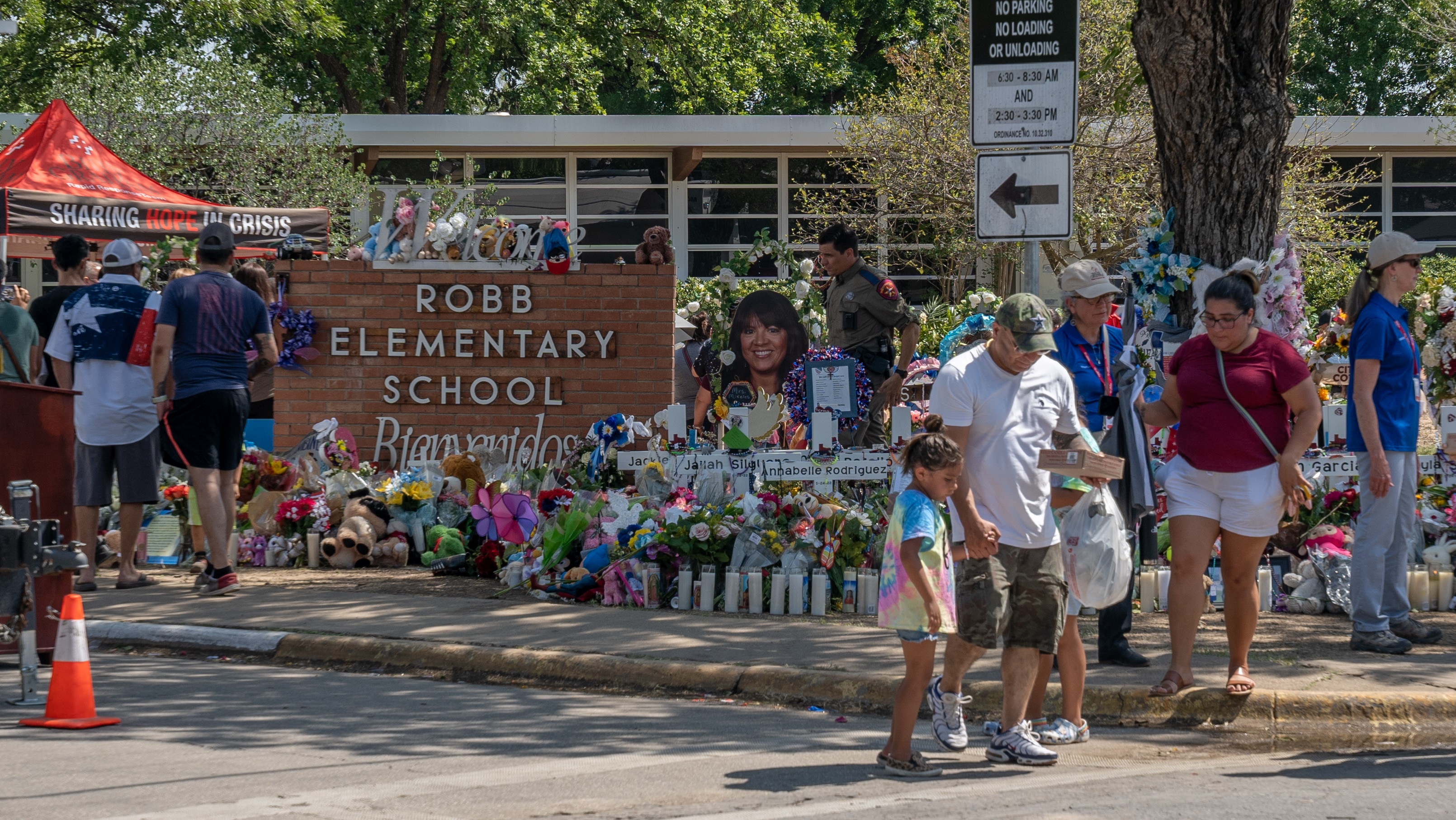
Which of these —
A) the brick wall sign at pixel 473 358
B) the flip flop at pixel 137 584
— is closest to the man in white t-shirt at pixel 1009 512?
the flip flop at pixel 137 584

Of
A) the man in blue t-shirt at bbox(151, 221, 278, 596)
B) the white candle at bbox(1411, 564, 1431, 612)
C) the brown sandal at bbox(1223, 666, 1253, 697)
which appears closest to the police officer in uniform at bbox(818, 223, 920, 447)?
the white candle at bbox(1411, 564, 1431, 612)

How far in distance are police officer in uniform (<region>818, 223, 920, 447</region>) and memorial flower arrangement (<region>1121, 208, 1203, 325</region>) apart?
1581 mm

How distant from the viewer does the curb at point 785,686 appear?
612cm

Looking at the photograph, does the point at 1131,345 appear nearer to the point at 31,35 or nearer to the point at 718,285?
the point at 718,285

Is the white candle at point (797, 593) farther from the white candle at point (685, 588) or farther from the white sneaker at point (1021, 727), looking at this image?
the white sneaker at point (1021, 727)

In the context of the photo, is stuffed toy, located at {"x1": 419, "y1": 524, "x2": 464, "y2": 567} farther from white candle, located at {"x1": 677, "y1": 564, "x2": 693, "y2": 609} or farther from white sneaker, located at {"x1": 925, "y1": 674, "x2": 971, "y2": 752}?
white sneaker, located at {"x1": 925, "y1": 674, "x2": 971, "y2": 752}

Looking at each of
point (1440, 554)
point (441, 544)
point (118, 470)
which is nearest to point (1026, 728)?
point (1440, 554)

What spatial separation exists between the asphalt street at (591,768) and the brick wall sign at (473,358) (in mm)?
5178

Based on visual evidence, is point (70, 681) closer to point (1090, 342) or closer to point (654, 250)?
point (1090, 342)

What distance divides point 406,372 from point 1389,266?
7.47 metres

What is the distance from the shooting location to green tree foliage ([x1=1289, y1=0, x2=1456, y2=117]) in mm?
35156

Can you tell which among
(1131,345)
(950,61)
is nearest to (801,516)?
(1131,345)

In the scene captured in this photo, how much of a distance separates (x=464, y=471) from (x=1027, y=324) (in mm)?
6416

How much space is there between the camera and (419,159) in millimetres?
26812
